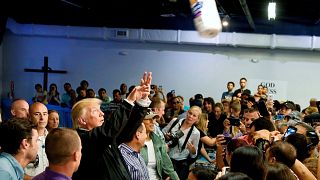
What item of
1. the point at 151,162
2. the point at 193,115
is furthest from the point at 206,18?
the point at 193,115

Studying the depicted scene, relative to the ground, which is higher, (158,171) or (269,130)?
(269,130)

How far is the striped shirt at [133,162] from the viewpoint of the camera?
125 inches

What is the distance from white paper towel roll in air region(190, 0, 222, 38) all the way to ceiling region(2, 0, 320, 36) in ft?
23.7

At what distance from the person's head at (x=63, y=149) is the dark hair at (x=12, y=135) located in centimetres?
34

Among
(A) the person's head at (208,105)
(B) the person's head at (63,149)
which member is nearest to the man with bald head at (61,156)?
(B) the person's head at (63,149)

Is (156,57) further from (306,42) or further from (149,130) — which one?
(149,130)

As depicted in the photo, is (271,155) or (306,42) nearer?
Result: (271,155)

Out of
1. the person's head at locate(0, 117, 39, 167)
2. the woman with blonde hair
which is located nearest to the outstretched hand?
the person's head at locate(0, 117, 39, 167)

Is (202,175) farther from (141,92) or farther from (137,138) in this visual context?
(137,138)

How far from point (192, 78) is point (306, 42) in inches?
121

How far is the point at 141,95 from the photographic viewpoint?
2791mm

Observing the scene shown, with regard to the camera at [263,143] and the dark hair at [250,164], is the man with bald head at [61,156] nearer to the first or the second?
the dark hair at [250,164]

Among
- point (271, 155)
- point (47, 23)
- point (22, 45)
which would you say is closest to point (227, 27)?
point (47, 23)

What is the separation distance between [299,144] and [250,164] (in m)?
1.01
